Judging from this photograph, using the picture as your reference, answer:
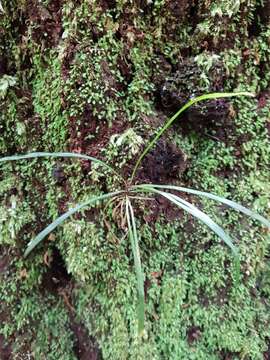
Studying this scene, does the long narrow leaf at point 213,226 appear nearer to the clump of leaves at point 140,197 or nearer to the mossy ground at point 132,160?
the clump of leaves at point 140,197

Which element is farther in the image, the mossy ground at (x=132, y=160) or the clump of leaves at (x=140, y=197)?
the mossy ground at (x=132, y=160)

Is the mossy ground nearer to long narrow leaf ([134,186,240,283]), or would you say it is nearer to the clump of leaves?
the clump of leaves

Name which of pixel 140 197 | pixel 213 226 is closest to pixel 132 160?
pixel 140 197

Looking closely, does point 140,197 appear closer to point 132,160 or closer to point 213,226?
point 132,160

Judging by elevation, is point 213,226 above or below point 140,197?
above

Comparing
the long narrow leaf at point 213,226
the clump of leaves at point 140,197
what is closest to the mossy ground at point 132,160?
the clump of leaves at point 140,197

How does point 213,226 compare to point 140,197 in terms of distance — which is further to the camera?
point 140,197

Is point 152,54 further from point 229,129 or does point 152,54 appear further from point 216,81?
point 229,129

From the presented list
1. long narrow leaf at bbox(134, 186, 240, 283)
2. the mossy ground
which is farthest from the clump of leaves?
the mossy ground
